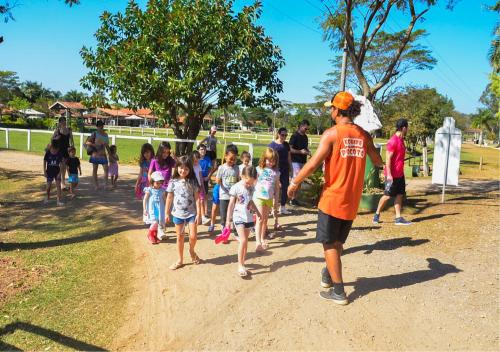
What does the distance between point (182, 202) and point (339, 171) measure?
2032 mm

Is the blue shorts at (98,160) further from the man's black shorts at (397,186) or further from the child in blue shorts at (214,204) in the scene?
the man's black shorts at (397,186)

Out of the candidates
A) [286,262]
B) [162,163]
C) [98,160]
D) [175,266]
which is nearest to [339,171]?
[286,262]

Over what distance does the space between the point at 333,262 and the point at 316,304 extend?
0.47m

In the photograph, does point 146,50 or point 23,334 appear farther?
point 146,50

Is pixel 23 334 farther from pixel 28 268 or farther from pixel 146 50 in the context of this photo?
pixel 146 50

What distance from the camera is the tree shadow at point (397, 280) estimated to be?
14.6 ft

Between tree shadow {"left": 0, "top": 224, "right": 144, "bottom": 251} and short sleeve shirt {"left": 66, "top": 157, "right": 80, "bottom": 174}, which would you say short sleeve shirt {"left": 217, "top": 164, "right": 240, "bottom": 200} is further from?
short sleeve shirt {"left": 66, "top": 157, "right": 80, "bottom": 174}

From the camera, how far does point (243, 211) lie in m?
4.78

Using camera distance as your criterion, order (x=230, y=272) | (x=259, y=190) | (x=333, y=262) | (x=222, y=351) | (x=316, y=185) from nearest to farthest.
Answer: (x=222, y=351), (x=333, y=262), (x=230, y=272), (x=259, y=190), (x=316, y=185)

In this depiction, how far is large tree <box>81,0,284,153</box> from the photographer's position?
1070 cm

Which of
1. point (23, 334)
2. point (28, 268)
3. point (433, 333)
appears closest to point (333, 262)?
point (433, 333)

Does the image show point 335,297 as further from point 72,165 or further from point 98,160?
point 98,160

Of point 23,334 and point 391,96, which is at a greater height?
point 391,96

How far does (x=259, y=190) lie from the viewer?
5.68m
